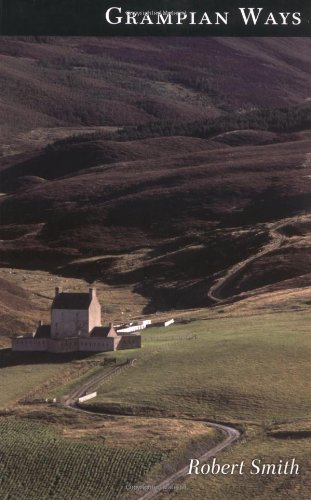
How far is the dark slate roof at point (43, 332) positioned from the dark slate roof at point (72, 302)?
1410 millimetres

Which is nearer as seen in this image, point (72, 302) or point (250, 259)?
point (72, 302)

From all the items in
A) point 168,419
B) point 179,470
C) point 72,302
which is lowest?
point 72,302

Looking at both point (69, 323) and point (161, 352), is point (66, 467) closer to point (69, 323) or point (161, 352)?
point (161, 352)

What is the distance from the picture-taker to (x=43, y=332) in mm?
58500

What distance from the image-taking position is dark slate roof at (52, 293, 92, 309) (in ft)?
189

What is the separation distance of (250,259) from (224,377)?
50.0m

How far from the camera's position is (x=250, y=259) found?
9619 cm

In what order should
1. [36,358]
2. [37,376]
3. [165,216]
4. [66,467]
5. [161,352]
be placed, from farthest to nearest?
[165,216] → [36,358] → [161,352] → [37,376] → [66,467]

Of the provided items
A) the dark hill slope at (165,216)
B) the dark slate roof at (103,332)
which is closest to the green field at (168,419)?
the dark slate roof at (103,332)

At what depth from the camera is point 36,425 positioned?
1682 inches

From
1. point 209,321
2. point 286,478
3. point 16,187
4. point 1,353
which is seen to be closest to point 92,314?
point 1,353

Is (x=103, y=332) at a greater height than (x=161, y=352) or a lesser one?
lesser


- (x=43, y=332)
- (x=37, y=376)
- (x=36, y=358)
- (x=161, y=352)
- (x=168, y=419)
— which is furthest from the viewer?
(x=43, y=332)

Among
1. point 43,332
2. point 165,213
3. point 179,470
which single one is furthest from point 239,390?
point 165,213
